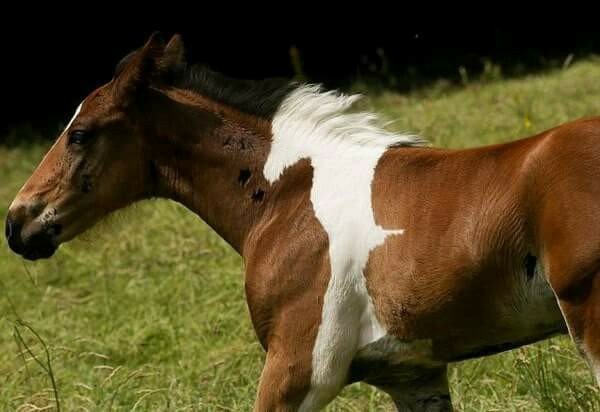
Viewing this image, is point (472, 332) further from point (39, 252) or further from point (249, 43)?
point (249, 43)

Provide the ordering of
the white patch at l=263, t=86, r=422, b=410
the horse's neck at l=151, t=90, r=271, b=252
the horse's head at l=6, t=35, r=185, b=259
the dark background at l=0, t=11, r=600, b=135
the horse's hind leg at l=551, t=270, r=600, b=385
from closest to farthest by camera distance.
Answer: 1. the horse's hind leg at l=551, t=270, r=600, b=385
2. the white patch at l=263, t=86, r=422, b=410
3. the horse's neck at l=151, t=90, r=271, b=252
4. the horse's head at l=6, t=35, r=185, b=259
5. the dark background at l=0, t=11, r=600, b=135

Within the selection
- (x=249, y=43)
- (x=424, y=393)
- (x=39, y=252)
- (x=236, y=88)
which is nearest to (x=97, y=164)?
(x=39, y=252)

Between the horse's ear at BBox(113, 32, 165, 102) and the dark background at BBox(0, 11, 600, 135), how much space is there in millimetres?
8362

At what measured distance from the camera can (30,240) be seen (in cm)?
397

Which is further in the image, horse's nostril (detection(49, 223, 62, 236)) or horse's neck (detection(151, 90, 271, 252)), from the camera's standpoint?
horse's nostril (detection(49, 223, 62, 236))

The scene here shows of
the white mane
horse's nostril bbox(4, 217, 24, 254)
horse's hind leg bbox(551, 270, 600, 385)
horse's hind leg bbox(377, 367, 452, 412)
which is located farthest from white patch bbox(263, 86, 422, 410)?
horse's nostril bbox(4, 217, 24, 254)

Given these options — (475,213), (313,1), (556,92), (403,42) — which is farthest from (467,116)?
(475,213)

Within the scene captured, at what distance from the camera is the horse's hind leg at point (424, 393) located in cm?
362

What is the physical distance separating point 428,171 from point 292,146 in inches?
22.1

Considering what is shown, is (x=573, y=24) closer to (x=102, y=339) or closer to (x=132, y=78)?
(x=102, y=339)

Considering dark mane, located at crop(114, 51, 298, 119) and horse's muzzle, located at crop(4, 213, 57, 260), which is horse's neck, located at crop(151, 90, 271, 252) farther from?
horse's muzzle, located at crop(4, 213, 57, 260)

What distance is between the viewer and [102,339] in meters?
5.83

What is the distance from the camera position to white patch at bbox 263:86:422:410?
10.9ft

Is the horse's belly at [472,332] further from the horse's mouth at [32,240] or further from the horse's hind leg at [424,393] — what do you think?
the horse's mouth at [32,240]
